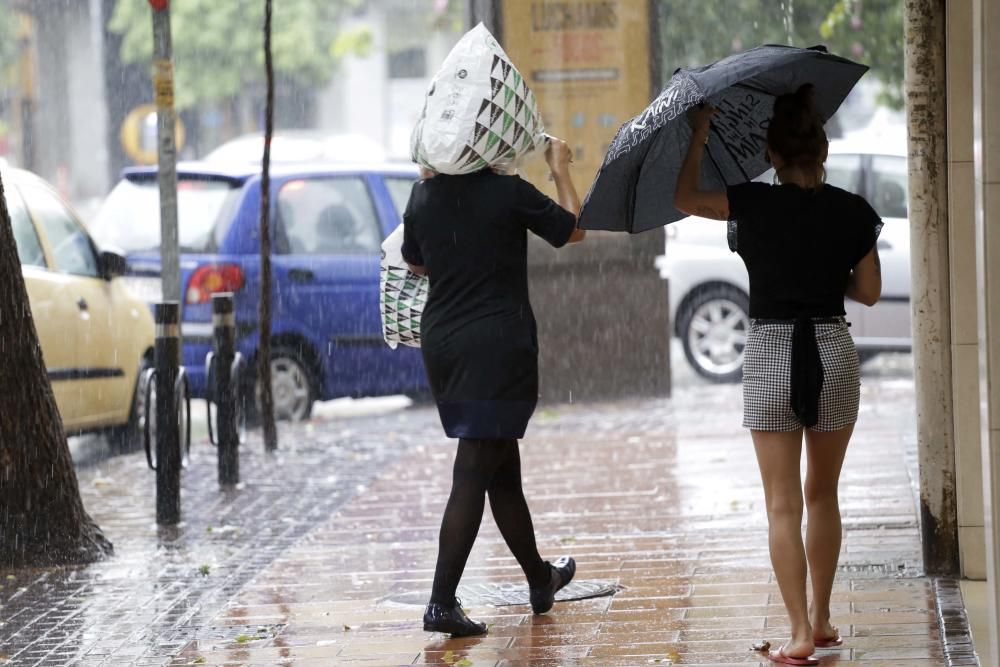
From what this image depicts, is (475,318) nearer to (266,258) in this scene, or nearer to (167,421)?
(167,421)

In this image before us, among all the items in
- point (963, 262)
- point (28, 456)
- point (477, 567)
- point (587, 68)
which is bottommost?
point (477, 567)

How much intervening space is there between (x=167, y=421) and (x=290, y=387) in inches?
154

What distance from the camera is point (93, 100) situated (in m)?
41.7

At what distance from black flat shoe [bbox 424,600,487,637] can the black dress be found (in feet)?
2.02

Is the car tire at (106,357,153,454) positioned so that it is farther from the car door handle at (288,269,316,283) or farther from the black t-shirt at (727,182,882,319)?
the black t-shirt at (727,182,882,319)

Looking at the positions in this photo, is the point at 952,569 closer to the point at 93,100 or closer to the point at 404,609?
the point at 404,609

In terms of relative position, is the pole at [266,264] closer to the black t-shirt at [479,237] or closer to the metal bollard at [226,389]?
the metal bollard at [226,389]

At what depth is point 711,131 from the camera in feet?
18.5

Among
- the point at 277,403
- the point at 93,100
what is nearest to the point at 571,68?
the point at 277,403

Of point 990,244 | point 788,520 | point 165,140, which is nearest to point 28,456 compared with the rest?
point 165,140

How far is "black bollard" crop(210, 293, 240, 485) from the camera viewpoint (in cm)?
976

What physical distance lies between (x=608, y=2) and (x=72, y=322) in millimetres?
5026

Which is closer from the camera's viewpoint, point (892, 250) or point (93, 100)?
point (892, 250)

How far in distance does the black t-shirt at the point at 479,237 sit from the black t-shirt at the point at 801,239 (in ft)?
2.50
